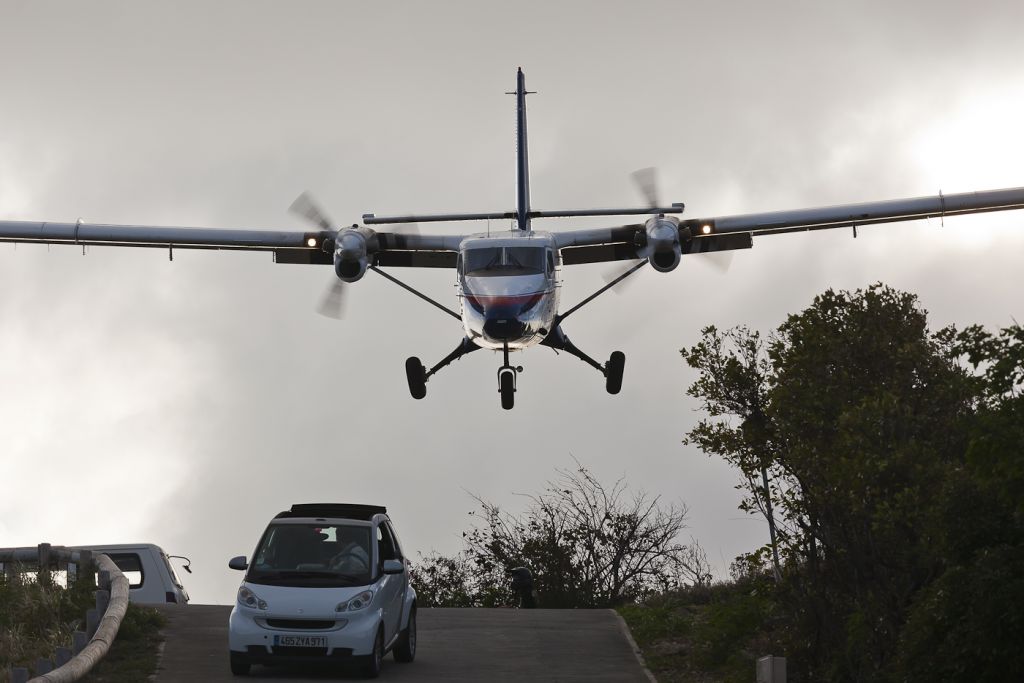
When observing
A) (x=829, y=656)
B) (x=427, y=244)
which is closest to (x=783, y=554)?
(x=829, y=656)

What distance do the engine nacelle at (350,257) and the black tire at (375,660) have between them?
516 inches

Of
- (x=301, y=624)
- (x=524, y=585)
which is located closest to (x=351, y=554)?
(x=301, y=624)

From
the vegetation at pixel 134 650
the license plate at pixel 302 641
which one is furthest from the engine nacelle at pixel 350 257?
the license plate at pixel 302 641

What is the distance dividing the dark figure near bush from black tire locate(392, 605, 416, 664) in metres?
6.46

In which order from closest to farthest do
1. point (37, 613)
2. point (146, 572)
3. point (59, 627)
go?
1. point (59, 627)
2. point (37, 613)
3. point (146, 572)

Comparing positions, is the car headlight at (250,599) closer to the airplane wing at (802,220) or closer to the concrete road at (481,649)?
A: the concrete road at (481,649)

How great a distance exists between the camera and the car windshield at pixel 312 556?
14.4m

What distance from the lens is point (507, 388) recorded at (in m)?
24.6

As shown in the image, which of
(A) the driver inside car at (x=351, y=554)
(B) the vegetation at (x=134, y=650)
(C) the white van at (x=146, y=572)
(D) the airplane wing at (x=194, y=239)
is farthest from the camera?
(D) the airplane wing at (x=194, y=239)

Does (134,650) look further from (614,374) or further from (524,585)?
(614,374)

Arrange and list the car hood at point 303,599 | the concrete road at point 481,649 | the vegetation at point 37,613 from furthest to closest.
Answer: the vegetation at point 37,613 → the concrete road at point 481,649 → the car hood at point 303,599

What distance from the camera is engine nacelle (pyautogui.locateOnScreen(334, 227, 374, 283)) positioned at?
86.7 feet

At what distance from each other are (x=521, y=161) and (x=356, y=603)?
2075cm

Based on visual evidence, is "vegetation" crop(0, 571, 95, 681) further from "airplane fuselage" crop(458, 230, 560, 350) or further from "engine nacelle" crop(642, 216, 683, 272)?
"engine nacelle" crop(642, 216, 683, 272)
